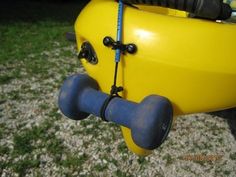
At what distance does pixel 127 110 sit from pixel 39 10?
7247 mm

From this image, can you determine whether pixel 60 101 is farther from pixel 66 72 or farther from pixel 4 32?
pixel 4 32

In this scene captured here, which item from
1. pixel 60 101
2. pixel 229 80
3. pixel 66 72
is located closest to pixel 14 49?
pixel 66 72

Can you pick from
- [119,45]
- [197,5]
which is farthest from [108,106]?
[197,5]

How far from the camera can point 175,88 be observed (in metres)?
1.94

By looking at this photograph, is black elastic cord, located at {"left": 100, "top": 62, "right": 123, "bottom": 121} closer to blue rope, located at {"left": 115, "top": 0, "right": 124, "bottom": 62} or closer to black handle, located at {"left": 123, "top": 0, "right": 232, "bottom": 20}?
blue rope, located at {"left": 115, "top": 0, "right": 124, "bottom": 62}

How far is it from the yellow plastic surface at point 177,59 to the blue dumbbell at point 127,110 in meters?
0.14

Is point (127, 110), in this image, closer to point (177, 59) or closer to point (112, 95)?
point (112, 95)

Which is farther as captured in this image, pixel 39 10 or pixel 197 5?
pixel 39 10

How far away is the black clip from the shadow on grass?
227 inches

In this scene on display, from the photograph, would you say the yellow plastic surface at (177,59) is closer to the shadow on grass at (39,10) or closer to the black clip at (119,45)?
the black clip at (119,45)

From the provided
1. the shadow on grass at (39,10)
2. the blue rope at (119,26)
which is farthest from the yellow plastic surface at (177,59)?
the shadow on grass at (39,10)

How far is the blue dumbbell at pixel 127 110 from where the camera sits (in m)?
1.70

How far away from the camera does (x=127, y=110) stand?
1.81 meters

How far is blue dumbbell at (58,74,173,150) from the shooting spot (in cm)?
170
